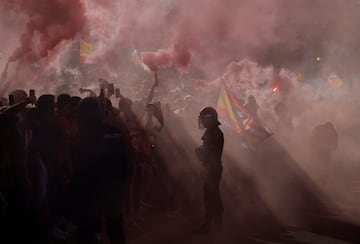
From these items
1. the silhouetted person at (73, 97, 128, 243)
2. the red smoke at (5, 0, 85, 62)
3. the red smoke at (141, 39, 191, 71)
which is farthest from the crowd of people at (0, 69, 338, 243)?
the red smoke at (141, 39, 191, 71)

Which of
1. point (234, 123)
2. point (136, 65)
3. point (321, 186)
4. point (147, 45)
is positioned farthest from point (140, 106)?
point (136, 65)

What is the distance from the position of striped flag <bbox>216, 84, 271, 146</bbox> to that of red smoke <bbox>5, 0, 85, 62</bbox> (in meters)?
3.60

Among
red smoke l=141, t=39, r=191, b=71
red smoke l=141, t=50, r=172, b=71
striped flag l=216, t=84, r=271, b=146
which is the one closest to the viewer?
striped flag l=216, t=84, r=271, b=146

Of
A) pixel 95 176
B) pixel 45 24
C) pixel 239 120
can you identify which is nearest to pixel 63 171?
pixel 95 176

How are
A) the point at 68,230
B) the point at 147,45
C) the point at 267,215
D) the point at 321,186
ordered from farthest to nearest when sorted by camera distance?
the point at 147,45 < the point at 321,186 < the point at 267,215 < the point at 68,230

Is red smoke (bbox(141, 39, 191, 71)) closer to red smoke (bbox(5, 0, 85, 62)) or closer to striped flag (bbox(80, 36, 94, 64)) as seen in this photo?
striped flag (bbox(80, 36, 94, 64))

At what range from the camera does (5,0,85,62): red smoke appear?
10.3m

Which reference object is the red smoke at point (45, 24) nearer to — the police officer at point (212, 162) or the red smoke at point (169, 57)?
the red smoke at point (169, 57)

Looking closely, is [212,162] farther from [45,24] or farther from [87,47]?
[87,47]

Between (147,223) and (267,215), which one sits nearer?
(147,223)

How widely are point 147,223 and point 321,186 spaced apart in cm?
580

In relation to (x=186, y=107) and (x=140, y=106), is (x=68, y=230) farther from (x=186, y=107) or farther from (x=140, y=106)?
(x=186, y=107)

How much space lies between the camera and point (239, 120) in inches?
425

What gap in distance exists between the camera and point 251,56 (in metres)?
22.4
